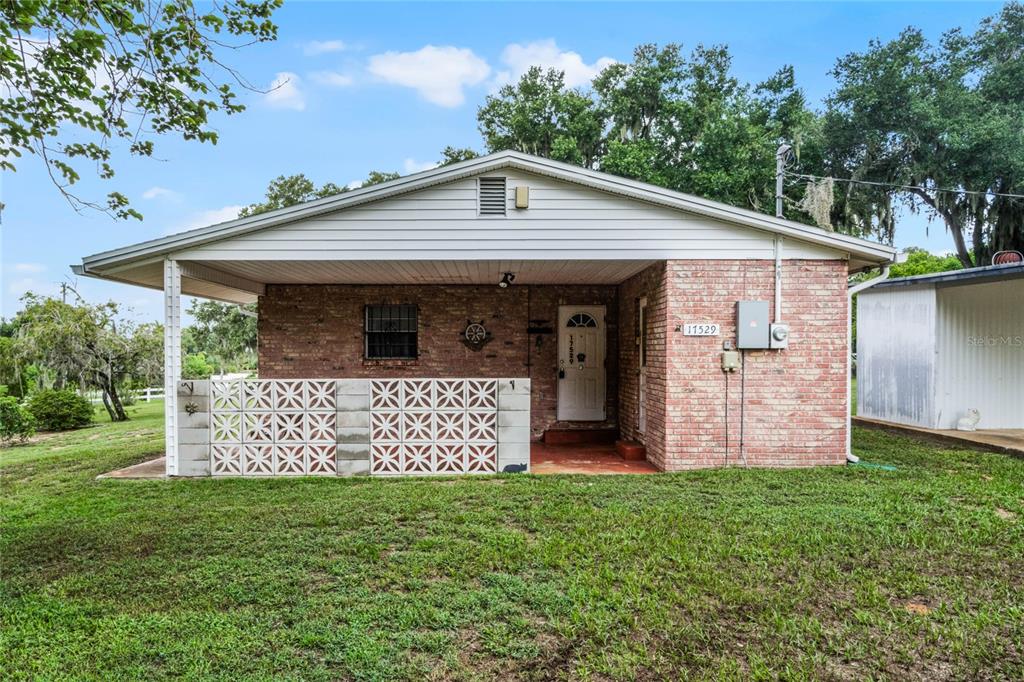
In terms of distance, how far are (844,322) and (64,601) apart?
26.0 feet

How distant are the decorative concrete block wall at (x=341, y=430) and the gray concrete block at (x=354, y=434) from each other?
0.04ft

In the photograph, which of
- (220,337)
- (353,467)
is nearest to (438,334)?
(353,467)

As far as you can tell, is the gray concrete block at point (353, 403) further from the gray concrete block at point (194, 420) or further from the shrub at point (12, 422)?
the shrub at point (12, 422)

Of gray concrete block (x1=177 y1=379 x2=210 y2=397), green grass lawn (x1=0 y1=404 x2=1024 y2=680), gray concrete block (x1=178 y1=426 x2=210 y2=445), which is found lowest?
green grass lawn (x1=0 y1=404 x2=1024 y2=680)

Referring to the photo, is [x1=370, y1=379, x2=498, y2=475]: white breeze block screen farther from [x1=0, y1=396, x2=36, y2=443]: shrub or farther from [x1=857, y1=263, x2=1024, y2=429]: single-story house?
[x1=0, y1=396, x2=36, y2=443]: shrub

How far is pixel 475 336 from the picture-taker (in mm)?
9117

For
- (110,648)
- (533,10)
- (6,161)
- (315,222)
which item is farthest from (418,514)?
(533,10)

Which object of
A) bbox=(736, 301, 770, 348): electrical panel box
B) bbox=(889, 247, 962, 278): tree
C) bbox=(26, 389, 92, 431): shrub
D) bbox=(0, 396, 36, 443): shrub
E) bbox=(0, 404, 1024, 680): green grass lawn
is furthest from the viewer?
bbox=(889, 247, 962, 278): tree

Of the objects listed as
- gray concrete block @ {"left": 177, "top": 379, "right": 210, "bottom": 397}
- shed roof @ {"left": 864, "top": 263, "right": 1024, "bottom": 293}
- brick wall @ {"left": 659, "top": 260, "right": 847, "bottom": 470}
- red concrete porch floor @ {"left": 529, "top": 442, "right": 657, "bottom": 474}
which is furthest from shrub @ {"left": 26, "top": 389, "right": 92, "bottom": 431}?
shed roof @ {"left": 864, "top": 263, "right": 1024, "bottom": 293}

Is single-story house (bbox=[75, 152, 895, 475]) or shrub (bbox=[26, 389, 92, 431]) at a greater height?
single-story house (bbox=[75, 152, 895, 475])

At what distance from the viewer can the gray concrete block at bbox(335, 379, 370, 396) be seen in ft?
21.8

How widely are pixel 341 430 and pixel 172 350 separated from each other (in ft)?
7.29

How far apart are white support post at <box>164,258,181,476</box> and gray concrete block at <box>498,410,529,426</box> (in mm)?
3960

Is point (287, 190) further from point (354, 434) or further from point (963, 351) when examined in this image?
point (963, 351)
